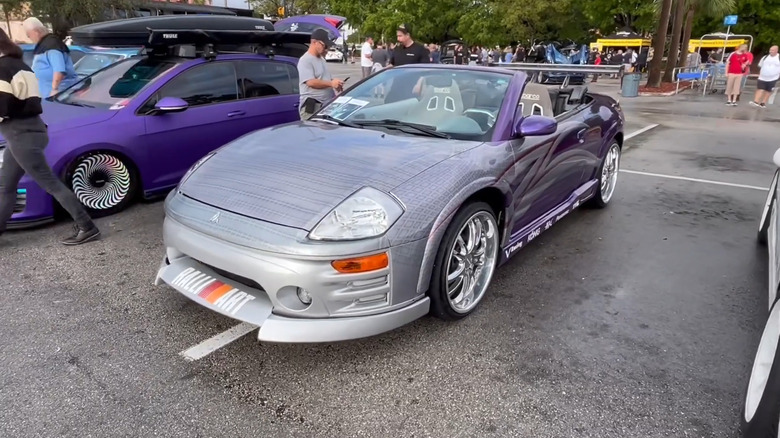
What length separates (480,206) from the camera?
3.14 m

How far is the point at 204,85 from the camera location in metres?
5.50

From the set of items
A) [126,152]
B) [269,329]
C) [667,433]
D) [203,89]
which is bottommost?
[667,433]

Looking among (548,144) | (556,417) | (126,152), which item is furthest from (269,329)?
(126,152)

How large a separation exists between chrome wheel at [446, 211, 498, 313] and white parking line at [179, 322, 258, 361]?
1.14 metres

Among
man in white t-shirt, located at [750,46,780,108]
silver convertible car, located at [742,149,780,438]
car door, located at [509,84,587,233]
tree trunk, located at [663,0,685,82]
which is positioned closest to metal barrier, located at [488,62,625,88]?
car door, located at [509,84,587,233]

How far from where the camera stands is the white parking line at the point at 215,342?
9.25 feet

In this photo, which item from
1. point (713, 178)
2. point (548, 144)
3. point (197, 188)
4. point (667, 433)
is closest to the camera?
point (667, 433)

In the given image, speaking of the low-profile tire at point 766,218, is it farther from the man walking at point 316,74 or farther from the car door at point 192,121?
the car door at point 192,121

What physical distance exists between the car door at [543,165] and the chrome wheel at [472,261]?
12.5 inches

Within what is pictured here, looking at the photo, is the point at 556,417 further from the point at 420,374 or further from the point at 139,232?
the point at 139,232

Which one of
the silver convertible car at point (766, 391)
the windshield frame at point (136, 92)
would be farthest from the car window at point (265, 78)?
the silver convertible car at point (766, 391)

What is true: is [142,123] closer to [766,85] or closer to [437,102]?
[437,102]

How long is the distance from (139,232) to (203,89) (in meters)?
1.71

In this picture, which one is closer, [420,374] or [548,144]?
[420,374]
